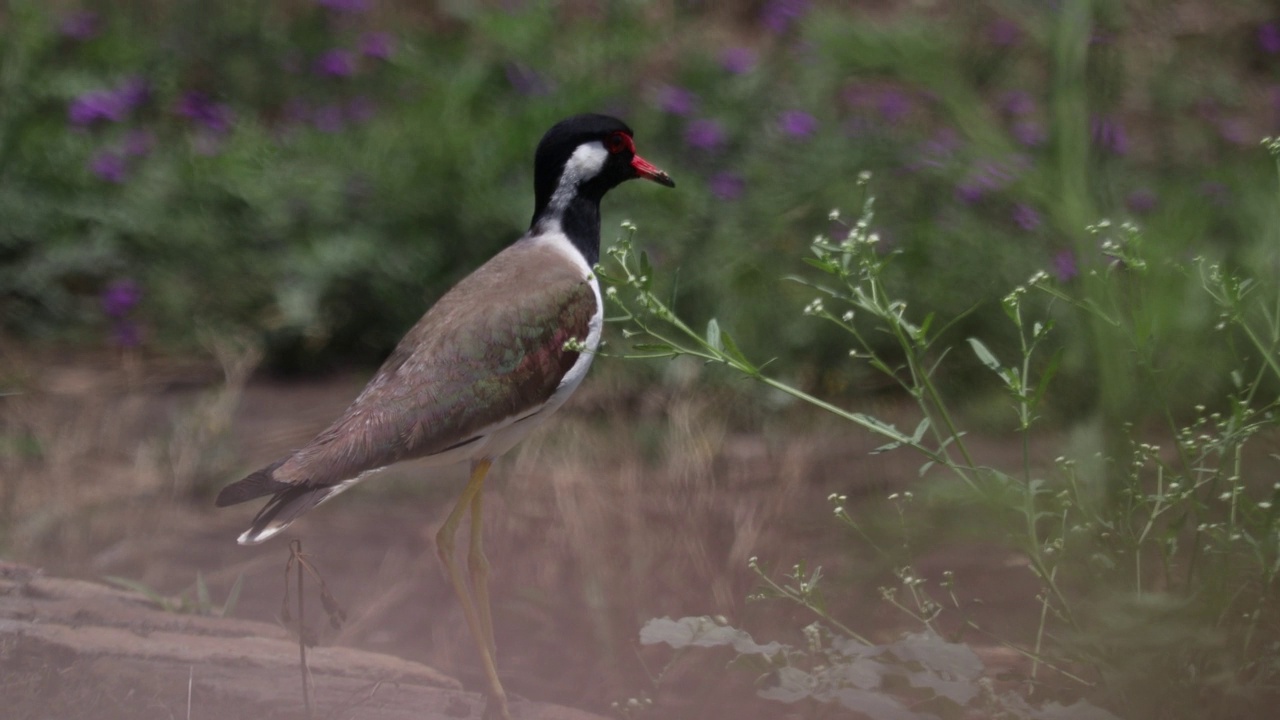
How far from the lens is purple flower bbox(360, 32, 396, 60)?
253 inches

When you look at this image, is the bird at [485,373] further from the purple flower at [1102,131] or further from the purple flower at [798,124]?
the purple flower at [798,124]

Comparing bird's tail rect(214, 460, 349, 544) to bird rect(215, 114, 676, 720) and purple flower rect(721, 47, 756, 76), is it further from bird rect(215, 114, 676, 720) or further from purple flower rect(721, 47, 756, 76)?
purple flower rect(721, 47, 756, 76)

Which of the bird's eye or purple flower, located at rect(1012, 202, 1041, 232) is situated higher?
the bird's eye

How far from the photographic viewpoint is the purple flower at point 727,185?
562 centimetres

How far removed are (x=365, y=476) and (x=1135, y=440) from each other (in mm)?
1566

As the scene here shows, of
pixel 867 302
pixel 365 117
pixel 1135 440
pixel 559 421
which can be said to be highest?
pixel 867 302

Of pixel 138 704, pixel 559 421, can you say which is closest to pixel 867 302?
pixel 138 704

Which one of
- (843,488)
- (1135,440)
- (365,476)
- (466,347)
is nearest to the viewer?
(1135,440)

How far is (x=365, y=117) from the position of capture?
611 centimetres

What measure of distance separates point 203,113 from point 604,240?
194 centimetres

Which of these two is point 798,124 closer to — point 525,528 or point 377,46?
point 377,46

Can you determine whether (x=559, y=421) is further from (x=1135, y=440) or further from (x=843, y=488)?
(x=1135, y=440)

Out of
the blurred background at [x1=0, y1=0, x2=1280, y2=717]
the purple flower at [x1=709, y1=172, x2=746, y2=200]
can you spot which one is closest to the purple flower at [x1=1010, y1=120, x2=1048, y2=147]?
the blurred background at [x1=0, y1=0, x2=1280, y2=717]

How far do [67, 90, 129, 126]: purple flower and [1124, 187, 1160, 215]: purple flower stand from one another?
4.01m
